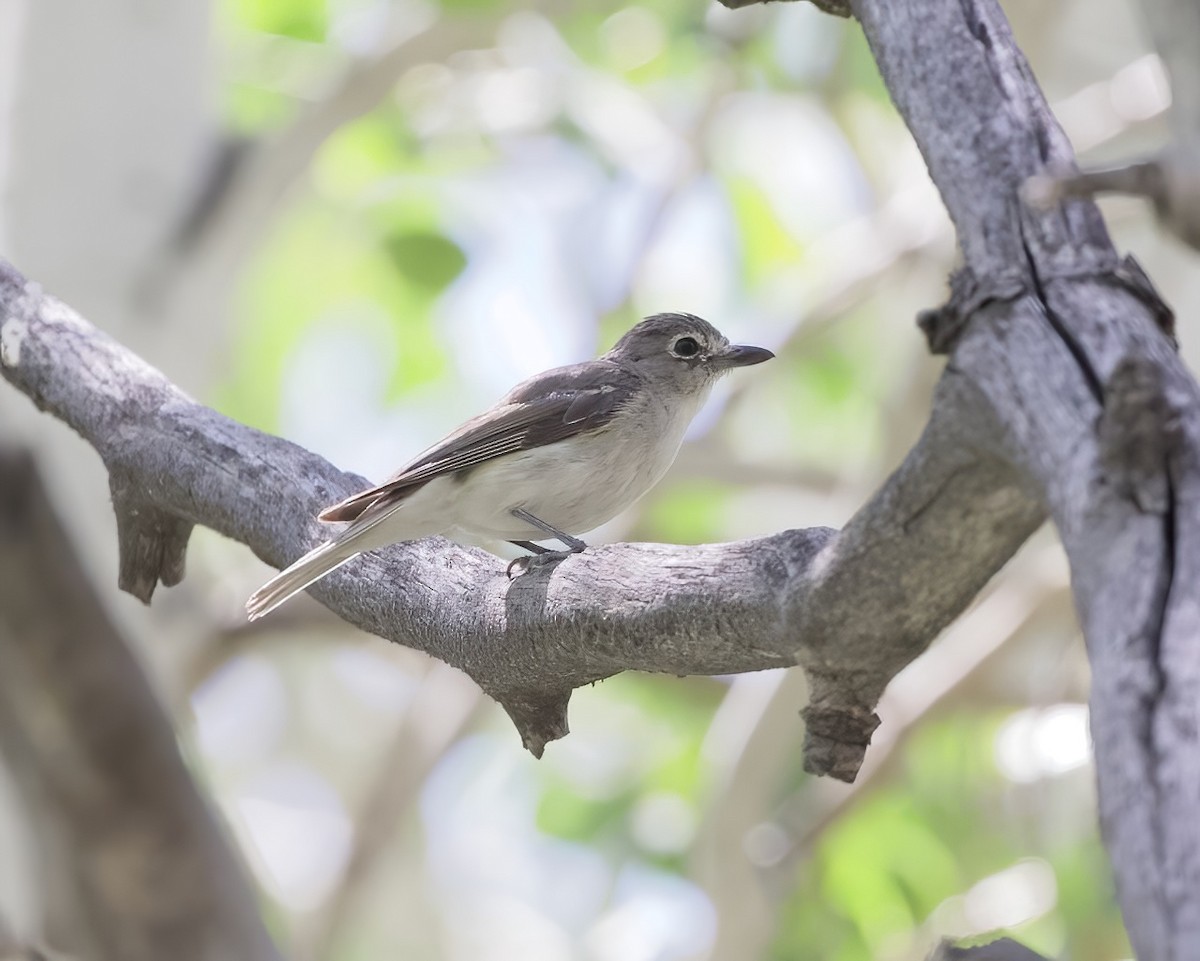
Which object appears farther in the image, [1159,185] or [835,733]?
[835,733]

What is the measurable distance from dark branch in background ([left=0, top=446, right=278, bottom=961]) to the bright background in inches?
16.9

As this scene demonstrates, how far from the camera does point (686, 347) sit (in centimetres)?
457

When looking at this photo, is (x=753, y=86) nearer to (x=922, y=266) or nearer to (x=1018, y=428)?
(x=922, y=266)

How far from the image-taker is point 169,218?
22.8 ft

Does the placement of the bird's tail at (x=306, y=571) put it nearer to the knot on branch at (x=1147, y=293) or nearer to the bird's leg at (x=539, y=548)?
the bird's leg at (x=539, y=548)

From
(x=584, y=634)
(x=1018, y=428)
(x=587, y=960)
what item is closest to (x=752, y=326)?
(x=587, y=960)

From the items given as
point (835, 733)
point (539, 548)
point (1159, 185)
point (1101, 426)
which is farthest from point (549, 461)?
point (1159, 185)

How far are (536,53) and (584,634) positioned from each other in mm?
5732

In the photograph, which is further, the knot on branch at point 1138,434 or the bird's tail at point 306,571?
the bird's tail at point 306,571

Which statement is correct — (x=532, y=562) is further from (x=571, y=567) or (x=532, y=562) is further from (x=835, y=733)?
(x=835, y=733)

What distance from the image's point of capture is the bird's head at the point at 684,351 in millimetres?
4511

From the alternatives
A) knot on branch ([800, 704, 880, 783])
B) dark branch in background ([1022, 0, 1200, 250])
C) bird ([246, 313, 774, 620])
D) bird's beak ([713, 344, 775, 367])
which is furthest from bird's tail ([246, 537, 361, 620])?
dark branch in background ([1022, 0, 1200, 250])

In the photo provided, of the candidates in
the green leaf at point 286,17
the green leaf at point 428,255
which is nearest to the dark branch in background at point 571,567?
the green leaf at point 428,255

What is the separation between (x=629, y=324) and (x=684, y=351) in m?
3.46
